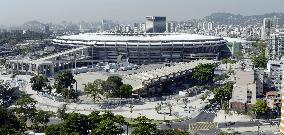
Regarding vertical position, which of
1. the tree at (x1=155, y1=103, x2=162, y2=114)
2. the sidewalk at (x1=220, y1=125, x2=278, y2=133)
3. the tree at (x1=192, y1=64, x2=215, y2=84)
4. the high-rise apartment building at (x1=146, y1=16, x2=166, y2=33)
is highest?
the high-rise apartment building at (x1=146, y1=16, x2=166, y2=33)

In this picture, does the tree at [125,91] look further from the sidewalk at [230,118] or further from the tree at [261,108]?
the tree at [261,108]

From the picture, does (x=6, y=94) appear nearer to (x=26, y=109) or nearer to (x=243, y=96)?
(x=26, y=109)

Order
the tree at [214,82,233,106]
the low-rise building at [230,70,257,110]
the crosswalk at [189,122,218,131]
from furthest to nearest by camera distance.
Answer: the tree at [214,82,233,106]
the low-rise building at [230,70,257,110]
the crosswalk at [189,122,218,131]

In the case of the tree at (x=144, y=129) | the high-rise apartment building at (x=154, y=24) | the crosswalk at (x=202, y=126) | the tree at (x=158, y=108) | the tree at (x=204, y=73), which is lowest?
the crosswalk at (x=202, y=126)

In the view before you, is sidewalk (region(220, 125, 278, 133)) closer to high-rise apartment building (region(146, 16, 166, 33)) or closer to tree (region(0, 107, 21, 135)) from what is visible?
tree (region(0, 107, 21, 135))

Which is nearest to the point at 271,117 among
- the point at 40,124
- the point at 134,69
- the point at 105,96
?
the point at 105,96

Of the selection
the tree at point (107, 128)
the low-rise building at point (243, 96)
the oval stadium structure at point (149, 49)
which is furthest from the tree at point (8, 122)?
the oval stadium structure at point (149, 49)

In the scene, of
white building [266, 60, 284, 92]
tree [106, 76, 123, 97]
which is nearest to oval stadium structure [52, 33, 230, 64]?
white building [266, 60, 284, 92]

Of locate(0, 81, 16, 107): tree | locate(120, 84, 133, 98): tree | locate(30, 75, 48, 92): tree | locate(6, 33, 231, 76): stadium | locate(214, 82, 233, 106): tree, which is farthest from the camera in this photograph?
locate(6, 33, 231, 76): stadium

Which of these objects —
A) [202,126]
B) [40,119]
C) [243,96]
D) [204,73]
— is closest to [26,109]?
[40,119]
